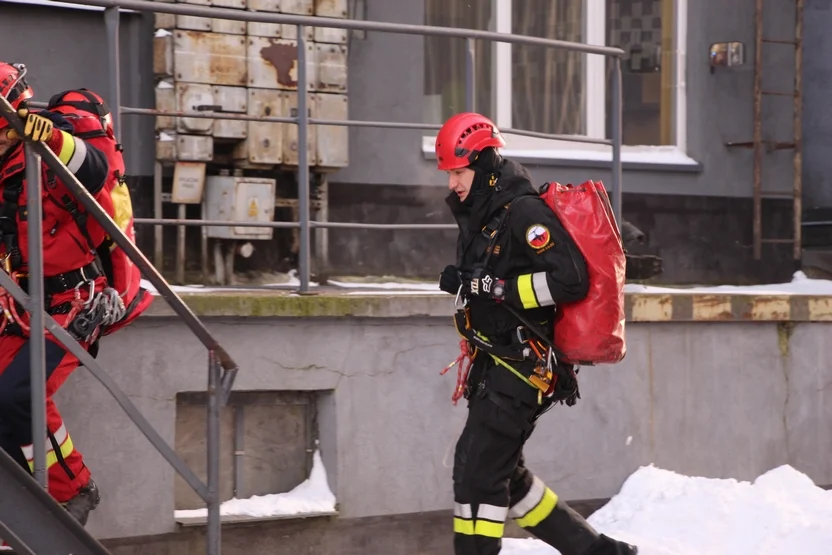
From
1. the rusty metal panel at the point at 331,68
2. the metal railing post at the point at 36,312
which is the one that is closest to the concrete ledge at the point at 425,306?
the metal railing post at the point at 36,312

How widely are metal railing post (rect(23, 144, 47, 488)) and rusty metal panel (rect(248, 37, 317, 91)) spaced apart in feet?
11.4

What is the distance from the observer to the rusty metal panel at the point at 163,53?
7.03m

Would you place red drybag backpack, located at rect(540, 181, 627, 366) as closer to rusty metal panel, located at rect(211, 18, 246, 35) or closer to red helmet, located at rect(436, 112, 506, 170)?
red helmet, located at rect(436, 112, 506, 170)

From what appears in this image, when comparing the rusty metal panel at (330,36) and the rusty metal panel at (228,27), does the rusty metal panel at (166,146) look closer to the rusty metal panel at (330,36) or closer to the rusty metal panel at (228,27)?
the rusty metal panel at (228,27)

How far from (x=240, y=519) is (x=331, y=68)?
9.51 ft

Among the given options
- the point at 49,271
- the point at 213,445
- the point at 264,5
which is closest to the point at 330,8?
the point at 264,5

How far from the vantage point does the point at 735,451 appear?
7.17 metres

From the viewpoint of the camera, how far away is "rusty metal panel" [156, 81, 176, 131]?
704 centimetres

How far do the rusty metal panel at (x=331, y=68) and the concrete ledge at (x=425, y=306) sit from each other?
1729 millimetres

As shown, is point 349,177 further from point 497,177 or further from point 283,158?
point 497,177

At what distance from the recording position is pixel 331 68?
7508mm

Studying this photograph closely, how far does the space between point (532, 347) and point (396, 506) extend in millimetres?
1507

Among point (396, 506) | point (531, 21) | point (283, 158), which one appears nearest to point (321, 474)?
point (396, 506)

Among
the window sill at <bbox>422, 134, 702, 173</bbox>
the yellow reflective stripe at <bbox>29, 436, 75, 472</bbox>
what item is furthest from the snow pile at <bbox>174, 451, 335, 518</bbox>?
the window sill at <bbox>422, 134, 702, 173</bbox>
